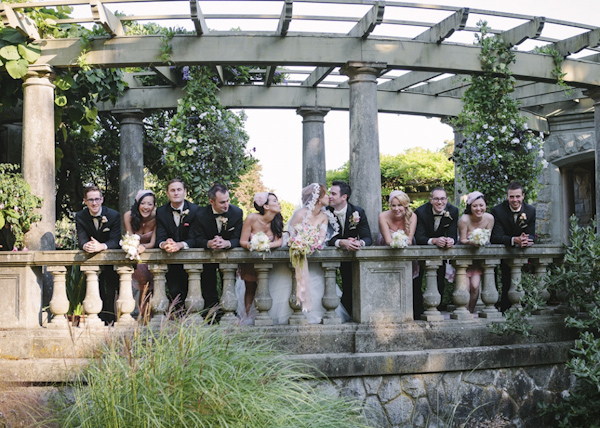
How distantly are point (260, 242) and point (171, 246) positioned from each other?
755 millimetres

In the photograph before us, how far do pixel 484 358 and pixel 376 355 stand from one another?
1.00 meters

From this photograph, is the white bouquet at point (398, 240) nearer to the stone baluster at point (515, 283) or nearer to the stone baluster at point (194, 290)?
the stone baluster at point (515, 283)

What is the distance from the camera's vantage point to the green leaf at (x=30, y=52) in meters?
6.32

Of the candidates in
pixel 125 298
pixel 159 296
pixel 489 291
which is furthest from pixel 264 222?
pixel 489 291

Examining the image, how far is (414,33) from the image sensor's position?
744 cm

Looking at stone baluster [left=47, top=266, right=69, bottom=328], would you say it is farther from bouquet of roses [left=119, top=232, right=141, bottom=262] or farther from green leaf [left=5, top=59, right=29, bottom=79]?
green leaf [left=5, top=59, right=29, bottom=79]

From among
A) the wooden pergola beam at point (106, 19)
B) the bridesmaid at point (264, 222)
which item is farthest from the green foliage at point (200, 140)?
the bridesmaid at point (264, 222)

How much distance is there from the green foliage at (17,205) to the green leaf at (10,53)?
1.14 meters

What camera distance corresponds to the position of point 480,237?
543 centimetres

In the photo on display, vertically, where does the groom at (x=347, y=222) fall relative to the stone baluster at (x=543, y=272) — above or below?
above

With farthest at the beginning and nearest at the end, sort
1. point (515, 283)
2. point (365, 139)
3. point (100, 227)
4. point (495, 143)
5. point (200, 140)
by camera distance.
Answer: point (495, 143)
point (200, 140)
point (365, 139)
point (100, 227)
point (515, 283)

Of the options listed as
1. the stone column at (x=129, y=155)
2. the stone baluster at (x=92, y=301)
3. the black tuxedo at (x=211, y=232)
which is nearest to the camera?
the stone baluster at (x=92, y=301)

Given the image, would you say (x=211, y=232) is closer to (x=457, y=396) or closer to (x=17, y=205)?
(x=17, y=205)

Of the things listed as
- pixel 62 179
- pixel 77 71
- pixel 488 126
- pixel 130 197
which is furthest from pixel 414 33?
pixel 62 179
